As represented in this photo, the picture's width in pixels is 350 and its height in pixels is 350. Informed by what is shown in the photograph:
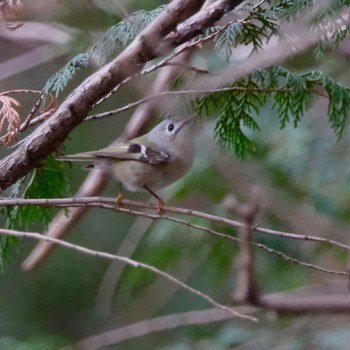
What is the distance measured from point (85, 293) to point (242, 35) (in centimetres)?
481

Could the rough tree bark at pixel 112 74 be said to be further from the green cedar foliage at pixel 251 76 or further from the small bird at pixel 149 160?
the small bird at pixel 149 160

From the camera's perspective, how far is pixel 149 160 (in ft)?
10.5

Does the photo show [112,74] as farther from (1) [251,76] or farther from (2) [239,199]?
(2) [239,199]

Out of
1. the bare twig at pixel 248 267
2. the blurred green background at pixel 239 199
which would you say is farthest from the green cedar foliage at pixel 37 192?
the bare twig at pixel 248 267

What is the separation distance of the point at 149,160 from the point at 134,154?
0.21 ft

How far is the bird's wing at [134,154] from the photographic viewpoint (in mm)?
3209

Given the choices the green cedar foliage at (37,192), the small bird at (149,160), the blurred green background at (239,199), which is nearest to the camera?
the green cedar foliage at (37,192)

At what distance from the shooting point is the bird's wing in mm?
3209

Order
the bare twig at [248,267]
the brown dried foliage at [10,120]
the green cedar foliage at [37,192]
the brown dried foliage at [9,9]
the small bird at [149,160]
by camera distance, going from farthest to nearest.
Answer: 1. the small bird at [149,160]
2. the green cedar foliage at [37,192]
3. the brown dried foliage at [9,9]
4. the brown dried foliage at [10,120]
5. the bare twig at [248,267]

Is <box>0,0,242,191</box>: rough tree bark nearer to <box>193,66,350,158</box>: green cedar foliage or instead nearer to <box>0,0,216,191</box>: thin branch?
<box>0,0,216,191</box>: thin branch

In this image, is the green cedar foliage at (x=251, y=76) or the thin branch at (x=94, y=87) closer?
the thin branch at (x=94, y=87)

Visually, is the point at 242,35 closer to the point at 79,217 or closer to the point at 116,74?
the point at 116,74

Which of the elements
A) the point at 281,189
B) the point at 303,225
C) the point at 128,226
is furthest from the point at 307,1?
the point at 128,226

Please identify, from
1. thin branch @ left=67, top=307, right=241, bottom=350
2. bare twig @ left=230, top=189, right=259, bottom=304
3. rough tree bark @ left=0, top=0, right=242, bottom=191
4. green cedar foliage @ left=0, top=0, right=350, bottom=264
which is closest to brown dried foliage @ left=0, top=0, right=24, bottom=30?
green cedar foliage @ left=0, top=0, right=350, bottom=264
